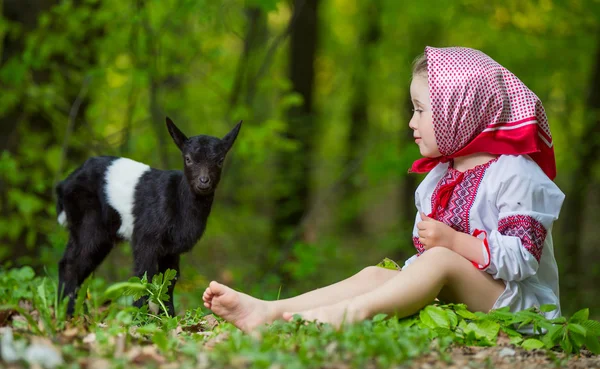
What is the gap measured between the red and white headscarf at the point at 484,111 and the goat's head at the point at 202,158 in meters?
1.13

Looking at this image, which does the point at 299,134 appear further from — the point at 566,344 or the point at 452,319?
the point at 566,344

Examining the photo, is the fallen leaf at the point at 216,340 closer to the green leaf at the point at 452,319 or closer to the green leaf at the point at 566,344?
the green leaf at the point at 452,319

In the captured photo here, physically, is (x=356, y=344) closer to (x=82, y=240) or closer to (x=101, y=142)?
(x=82, y=240)

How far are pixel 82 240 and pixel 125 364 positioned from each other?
1.68m

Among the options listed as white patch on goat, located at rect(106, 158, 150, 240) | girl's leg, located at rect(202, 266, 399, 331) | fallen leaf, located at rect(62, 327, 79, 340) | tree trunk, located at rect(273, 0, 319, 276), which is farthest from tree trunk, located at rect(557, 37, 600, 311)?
fallen leaf, located at rect(62, 327, 79, 340)

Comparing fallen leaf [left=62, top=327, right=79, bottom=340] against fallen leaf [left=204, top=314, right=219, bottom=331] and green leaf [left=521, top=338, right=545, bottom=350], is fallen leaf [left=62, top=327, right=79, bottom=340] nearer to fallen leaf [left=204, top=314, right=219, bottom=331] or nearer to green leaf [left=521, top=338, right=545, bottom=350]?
fallen leaf [left=204, top=314, right=219, bottom=331]

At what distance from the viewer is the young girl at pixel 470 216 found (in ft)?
10.6

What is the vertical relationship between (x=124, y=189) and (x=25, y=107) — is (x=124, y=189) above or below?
below

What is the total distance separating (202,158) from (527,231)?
1749 mm

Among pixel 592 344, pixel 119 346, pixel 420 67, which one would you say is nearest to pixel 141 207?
pixel 119 346

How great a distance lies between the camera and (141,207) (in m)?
3.71

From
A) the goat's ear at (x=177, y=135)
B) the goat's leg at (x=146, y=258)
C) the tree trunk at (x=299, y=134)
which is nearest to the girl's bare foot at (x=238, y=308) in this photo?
the goat's leg at (x=146, y=258)

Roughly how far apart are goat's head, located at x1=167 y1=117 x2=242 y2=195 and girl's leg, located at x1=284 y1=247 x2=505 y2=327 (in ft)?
2.87

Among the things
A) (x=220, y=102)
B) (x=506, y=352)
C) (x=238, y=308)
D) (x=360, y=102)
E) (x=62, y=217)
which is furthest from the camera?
(x=360, y=102)
